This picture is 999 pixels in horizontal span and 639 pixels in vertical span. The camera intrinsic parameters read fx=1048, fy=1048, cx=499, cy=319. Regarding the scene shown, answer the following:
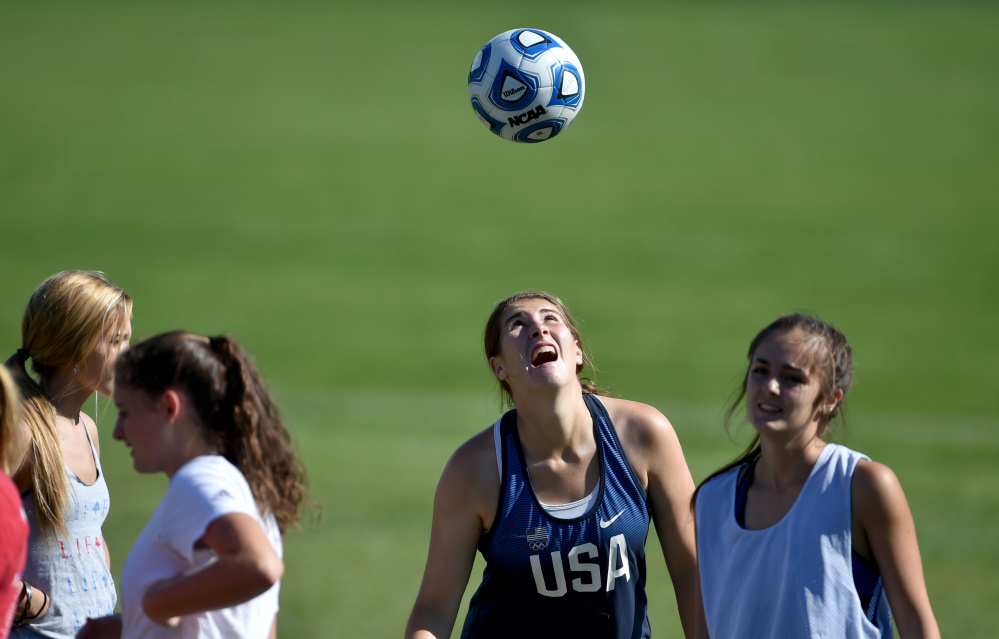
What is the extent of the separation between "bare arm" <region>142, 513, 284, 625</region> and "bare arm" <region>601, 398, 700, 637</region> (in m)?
1.64

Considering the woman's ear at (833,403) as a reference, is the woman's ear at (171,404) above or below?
below

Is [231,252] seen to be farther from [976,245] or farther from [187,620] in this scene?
[187,620]

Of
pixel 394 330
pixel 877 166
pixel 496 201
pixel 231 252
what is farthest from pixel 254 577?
pixel 877 166

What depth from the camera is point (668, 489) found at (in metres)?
4.06

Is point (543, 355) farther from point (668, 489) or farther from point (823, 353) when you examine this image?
point (823, 353)

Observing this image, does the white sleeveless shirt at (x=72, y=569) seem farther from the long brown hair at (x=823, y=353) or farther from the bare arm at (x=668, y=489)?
the long brown hair at (x=823, y=353)

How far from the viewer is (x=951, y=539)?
12266mm

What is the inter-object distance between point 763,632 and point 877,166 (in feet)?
128

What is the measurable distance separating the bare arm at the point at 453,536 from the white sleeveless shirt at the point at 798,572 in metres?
0.89

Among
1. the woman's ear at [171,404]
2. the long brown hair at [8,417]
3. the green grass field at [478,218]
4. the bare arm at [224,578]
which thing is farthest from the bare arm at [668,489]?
the green grass field at [478,218]

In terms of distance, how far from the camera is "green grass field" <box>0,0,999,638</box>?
1530 cm

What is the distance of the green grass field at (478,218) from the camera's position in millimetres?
15305

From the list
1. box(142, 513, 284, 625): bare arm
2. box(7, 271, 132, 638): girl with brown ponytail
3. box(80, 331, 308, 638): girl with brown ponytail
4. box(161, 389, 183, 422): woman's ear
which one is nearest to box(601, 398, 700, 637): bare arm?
box(80, 331, 308, 638): girl with brown ponytail

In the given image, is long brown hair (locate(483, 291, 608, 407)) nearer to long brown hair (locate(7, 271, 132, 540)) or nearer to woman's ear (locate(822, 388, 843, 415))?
woman's ear (locate(822, 388, 843, 415))
